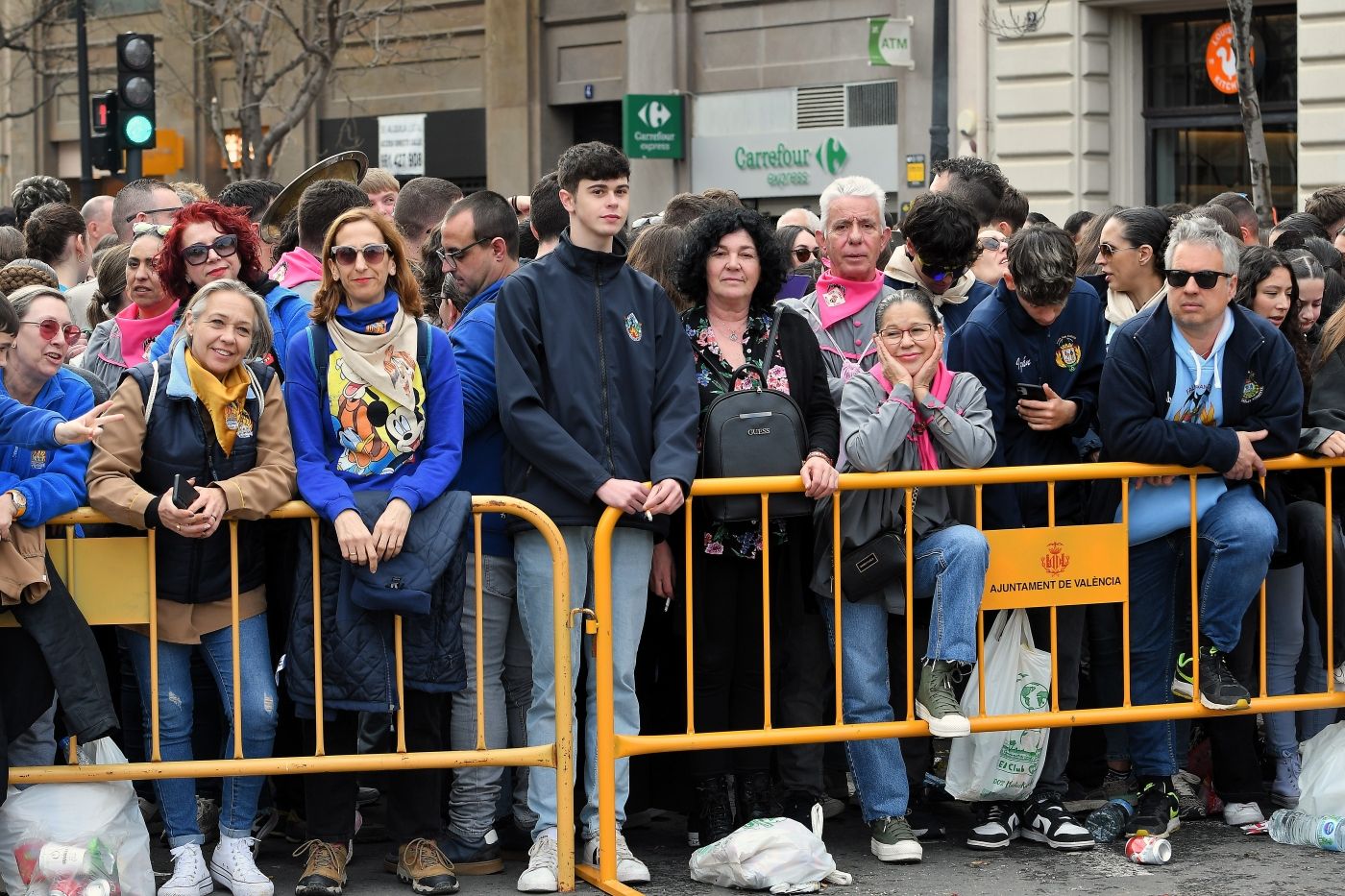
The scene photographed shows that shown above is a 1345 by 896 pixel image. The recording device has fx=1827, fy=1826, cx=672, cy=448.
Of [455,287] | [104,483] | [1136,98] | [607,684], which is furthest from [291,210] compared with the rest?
[1136,98]

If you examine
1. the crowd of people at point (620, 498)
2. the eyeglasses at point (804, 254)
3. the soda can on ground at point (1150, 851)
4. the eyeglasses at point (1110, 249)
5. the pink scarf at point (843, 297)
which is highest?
the eyeglasses at point (804, 254)

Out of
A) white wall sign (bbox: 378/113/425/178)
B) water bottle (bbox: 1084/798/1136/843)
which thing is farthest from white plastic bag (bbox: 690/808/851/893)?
white wall sign (bbox: 378/113/425/178)

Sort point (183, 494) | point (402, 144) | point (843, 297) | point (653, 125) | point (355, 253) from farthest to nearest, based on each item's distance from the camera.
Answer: point (402, 144) → point (653, 125) → point (843, 297) → point (355, 253) → point (183, 494)

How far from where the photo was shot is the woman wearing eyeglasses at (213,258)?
6.35m

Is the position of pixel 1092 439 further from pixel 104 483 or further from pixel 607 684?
pixel 104 483

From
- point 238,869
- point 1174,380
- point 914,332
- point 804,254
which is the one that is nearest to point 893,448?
point 914,332

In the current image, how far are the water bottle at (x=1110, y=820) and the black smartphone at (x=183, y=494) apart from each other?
10.8ft

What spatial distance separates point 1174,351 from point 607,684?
232 cm

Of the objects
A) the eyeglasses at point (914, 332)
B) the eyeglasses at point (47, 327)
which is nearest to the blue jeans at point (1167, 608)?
the eyeglasses at point (914, 332)

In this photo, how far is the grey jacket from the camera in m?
6.13

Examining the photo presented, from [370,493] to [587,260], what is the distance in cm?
105

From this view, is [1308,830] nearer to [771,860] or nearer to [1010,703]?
[1010,703]

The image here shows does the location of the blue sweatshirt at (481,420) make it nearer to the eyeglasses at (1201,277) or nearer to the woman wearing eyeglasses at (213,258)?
the woman wearing eyeglasses at (213,258)

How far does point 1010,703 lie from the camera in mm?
6336
